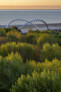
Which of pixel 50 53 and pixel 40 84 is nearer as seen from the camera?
pixel 40 84

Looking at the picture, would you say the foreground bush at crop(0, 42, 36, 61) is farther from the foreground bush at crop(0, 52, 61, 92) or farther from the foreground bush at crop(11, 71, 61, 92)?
the foreground bush at crop(11, 71, 61, 92)

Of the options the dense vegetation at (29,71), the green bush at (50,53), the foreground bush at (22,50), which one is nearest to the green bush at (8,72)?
the dense vegetation at (29,71)

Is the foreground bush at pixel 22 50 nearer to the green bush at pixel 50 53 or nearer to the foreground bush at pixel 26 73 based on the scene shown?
the green bush at pixel 50 53

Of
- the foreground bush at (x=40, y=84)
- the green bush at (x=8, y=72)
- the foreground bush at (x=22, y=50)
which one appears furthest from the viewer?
the foreground bush at (x=22, y=50)

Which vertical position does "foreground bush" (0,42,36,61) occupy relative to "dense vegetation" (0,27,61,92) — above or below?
below

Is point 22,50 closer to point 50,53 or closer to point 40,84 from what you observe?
point 50,53

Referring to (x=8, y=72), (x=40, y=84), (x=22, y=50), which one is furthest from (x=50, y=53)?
(x=40, y=84)

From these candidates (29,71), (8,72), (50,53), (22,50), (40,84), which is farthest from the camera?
(22,50)

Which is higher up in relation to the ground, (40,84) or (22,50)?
(40,84)

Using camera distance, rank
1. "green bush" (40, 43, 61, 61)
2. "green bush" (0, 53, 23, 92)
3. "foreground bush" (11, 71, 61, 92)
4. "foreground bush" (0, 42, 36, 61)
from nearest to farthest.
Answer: "foreground bush" (11, 71, 61, 92) < "green bush" (0, 53, 23, 92) < "green bush" (40, 43, 61, 61) < "foreground bush" (0, 42, 36, 61)

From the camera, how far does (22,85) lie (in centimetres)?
529

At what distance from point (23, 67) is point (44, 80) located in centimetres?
205

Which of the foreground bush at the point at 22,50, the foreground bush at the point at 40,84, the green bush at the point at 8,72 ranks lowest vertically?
the foreground bush at the point at 22,50

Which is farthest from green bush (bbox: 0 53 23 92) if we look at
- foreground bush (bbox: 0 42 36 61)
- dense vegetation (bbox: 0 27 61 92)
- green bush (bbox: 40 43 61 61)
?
foreground bush (bbox: 0 42 36 61)
